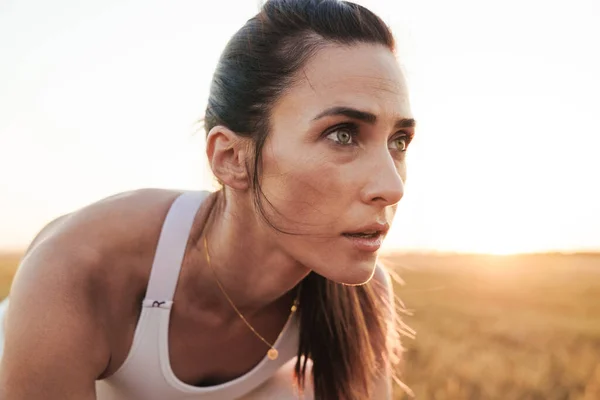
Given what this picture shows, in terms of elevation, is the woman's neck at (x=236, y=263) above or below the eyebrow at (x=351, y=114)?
below

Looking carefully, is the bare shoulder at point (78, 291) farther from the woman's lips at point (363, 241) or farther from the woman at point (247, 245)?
the woman's lips at point (363, 241)

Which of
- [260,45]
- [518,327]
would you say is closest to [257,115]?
[260,45]

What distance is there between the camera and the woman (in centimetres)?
264

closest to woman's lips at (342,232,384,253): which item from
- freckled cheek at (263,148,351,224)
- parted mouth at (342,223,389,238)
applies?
parted mouth at (342,223,389,238)

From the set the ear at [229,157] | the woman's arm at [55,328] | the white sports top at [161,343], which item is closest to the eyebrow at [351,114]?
the ear at [229,157]

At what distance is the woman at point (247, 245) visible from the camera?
8.66ft

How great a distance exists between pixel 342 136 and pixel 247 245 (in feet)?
2.31

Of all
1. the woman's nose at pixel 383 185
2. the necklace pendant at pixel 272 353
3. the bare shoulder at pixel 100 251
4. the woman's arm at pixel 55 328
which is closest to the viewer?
the woman's nose at pixel 383 185

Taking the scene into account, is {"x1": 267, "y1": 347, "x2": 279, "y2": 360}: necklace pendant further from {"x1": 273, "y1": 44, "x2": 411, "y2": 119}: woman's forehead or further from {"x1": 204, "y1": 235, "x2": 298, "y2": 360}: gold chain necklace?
{"x1": 273, "y1": 44, "x2": 411, "y2": 119}: woman's forehead

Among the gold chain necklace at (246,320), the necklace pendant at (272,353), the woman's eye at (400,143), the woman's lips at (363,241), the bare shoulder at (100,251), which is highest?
the woman's eye at (400,143)

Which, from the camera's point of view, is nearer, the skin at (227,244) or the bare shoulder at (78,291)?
the skin at (227,244)

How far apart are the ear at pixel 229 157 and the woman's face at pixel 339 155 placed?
4.7 inches

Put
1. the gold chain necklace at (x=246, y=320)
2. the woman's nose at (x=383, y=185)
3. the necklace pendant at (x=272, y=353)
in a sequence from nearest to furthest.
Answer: the woman's nose at (x=383, y=185)
the gold chain necklace at (x=246, y=320)
the necklace pendant at (x=272, y=353)

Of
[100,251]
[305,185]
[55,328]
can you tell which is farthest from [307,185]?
[55,328]
